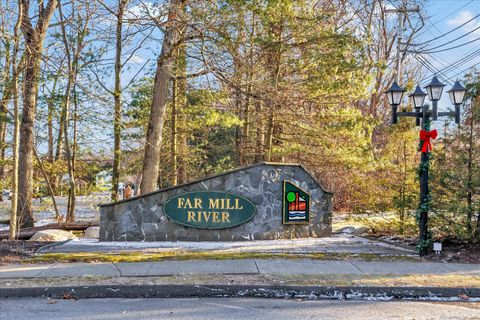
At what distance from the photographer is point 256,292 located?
248 inches

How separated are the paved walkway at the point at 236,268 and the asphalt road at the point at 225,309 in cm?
113

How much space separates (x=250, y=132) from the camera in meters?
18.7

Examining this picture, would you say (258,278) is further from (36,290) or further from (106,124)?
(106,124)

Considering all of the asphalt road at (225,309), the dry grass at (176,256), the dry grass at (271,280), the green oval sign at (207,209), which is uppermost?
the green oval sign at (207,209)

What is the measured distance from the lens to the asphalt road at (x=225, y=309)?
209 inches

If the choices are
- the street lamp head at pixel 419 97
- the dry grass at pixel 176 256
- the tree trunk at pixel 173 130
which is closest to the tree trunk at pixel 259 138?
the tree trunk at pixel 173 130

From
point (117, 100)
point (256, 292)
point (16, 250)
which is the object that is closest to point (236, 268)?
point (256, 292)

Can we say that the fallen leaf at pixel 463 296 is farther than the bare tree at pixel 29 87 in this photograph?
No

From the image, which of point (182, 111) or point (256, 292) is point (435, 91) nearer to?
point (256, 292)

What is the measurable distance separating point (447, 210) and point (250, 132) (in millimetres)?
10509

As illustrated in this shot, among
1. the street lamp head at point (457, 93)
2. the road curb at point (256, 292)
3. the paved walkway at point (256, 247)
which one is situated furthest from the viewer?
the paved walkway at point (256, 247)

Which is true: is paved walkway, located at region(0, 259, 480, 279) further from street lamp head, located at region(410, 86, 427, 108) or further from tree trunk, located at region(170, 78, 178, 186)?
tree trunk, located at region(170, 78, 178, 186)

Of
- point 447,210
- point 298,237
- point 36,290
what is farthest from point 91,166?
point 447,210

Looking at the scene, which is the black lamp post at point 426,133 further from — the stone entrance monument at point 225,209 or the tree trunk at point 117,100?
the tree trunk at point 117,100
